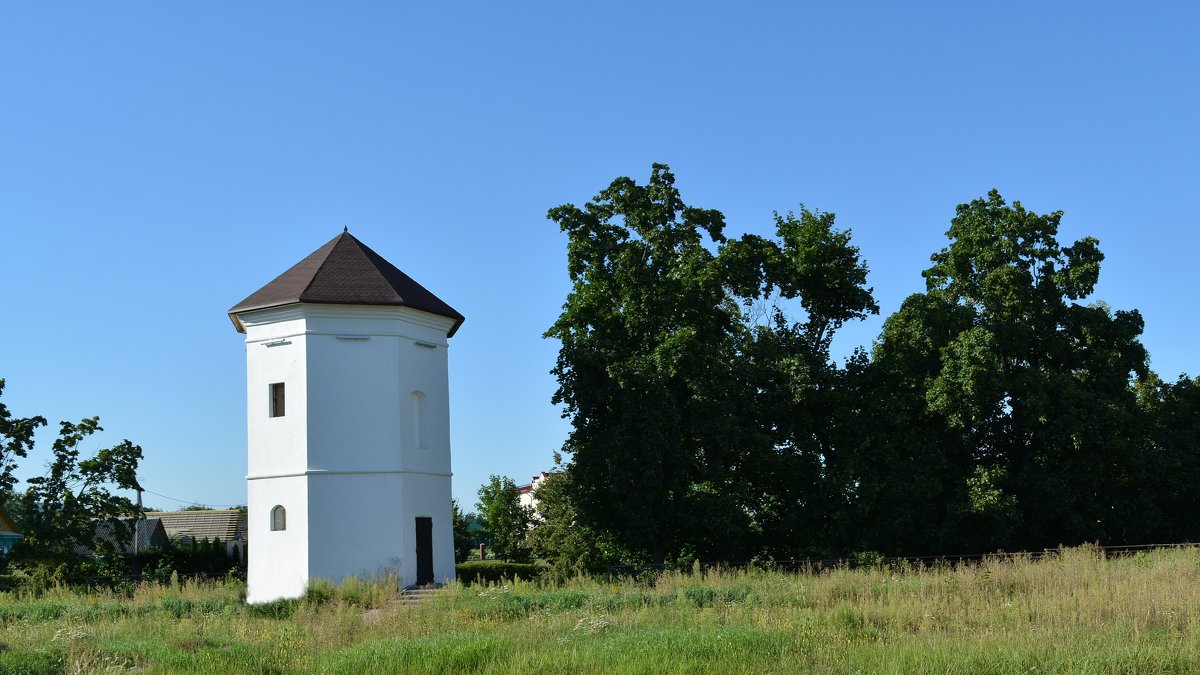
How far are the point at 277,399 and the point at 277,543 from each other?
11.5 feet

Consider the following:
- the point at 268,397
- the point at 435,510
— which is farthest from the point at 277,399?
the point at 435,510

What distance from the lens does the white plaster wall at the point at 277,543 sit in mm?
25109

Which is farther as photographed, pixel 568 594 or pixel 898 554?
pixel 898 554

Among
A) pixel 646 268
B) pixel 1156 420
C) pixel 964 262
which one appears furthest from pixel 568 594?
pixel 1156 420

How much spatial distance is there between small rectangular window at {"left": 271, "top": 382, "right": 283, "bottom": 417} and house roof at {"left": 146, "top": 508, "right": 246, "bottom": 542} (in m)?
26.9

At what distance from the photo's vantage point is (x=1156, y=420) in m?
29.7

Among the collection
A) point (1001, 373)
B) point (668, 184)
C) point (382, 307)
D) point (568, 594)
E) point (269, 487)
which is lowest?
point (568, 594)

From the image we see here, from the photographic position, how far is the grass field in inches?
462

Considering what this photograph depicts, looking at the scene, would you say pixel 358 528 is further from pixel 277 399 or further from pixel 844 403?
pixel 844 403

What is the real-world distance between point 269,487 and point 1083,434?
67.8ft

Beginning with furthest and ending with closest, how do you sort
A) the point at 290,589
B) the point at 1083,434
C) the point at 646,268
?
1. the point at 646,268
2. the point at 1083,434
3. the point at 290,589

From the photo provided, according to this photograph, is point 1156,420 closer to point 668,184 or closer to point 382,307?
point 668,184

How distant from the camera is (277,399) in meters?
26.5

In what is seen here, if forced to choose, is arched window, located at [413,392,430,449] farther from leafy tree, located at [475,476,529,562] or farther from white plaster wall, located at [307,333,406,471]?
leafy tree, located at [475,476,529,562]
